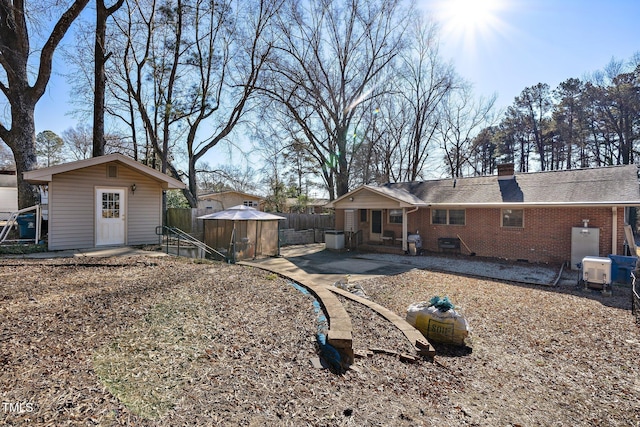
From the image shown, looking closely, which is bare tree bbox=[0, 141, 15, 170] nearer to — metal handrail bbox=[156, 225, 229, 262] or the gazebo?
metal handrail bbox=[156, 225, 229, 262]

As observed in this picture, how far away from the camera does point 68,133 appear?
94.5 ft

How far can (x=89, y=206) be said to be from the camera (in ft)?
32.9

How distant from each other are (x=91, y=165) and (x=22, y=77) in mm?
4826

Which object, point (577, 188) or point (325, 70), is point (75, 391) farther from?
point (325, 70)

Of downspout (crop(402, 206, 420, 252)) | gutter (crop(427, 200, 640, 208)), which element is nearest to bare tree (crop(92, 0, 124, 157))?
downspout (crop(402, 206, 420, 252))

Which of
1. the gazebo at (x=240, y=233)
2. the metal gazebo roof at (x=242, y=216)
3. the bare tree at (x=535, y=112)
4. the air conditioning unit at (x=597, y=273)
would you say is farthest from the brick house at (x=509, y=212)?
the bare tree at (x=535, y=112)

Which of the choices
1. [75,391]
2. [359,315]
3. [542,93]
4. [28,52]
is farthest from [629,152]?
[28,52]

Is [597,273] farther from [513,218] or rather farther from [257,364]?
[257,364]

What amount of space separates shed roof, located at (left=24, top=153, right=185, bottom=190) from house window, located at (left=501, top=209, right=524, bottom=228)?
40.1 feet

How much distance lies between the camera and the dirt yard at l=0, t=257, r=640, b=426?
2.31 m

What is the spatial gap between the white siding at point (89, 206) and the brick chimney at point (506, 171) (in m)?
14.0

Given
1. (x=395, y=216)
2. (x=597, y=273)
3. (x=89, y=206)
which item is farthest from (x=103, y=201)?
(x=597, y=273)

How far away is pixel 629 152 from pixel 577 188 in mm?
16678

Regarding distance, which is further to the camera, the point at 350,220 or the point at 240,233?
the point at 350,220
